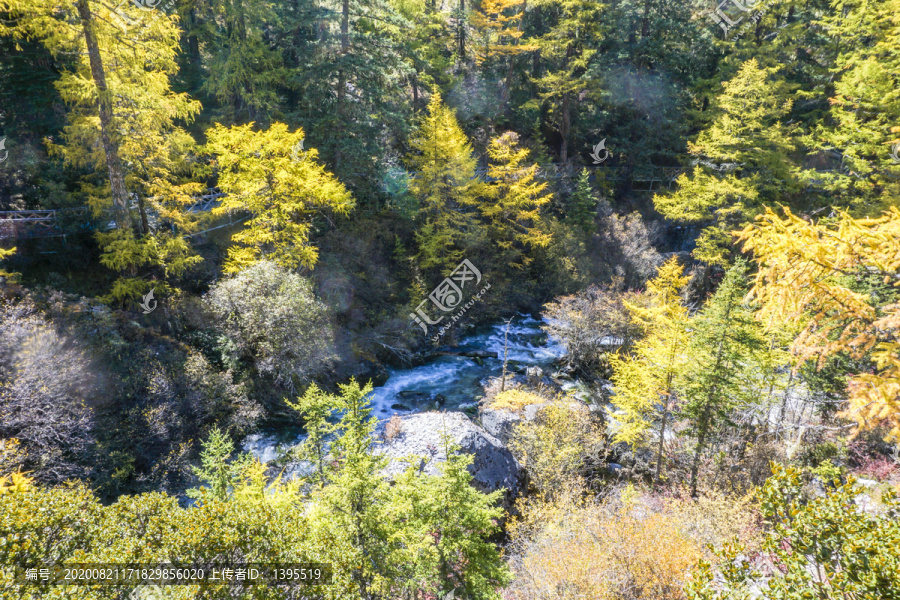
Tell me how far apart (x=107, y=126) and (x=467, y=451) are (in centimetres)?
1528

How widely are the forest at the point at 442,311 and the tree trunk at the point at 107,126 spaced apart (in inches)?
3.5

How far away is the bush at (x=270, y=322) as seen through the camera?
16.0m

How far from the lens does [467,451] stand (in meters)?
13.4

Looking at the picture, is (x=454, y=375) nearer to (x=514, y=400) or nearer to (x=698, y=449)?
(x=514, y=400)

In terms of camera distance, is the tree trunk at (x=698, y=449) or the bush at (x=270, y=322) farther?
the bush at (x=270, y=322)

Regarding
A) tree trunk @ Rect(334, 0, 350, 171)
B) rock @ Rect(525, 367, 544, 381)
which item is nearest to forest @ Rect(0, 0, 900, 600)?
tree trunk @ Rect(334, 0, 350, 171)

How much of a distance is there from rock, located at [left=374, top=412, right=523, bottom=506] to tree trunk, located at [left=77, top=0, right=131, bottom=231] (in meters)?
11.7

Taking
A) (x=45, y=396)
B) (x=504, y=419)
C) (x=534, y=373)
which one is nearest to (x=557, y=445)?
(x=504, y=419)

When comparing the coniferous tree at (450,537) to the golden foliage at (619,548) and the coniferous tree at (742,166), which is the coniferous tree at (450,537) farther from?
the coniferous tree at (742,166)

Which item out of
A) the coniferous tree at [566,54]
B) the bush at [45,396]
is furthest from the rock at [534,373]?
the coniferous tree at [566,54]

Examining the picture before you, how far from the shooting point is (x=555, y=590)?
8.34 meters

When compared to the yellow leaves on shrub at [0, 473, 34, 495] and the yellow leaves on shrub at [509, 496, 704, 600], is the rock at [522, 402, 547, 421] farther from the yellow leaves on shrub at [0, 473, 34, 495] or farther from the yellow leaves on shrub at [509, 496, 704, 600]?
the yellow leaves on shrub at [0, 473, 34, 495]

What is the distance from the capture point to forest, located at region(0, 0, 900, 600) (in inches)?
210

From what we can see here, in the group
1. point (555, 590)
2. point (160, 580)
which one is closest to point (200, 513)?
point (160, 580)
